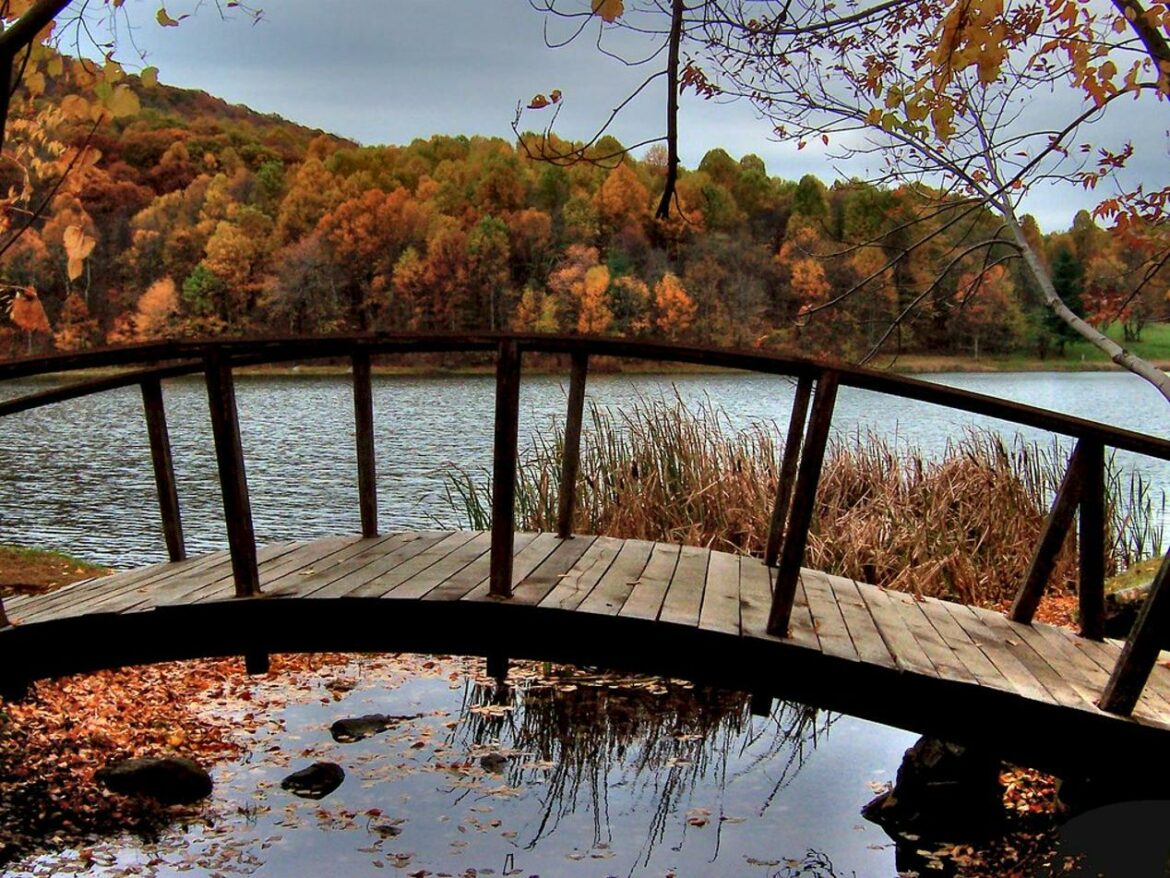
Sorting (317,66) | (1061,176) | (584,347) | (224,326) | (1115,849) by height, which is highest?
(317,66)

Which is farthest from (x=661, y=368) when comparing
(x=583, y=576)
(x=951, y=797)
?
(x=583, y=576)

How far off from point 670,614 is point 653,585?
435 millimetres

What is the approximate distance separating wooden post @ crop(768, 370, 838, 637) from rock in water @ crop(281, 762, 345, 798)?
271 centimetres

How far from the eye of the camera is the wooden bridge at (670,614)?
11.5 feet

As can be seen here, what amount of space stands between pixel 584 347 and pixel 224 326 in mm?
43285

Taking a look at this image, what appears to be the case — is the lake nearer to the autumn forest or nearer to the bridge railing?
the bridge railing

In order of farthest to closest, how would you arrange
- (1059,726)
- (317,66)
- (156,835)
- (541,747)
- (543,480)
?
(317,66)
(543,480)
(541,747)
(156,835)
(1059,726)

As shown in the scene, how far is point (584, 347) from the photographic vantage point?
13.6 feet

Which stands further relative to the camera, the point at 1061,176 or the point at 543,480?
the point at 543,480

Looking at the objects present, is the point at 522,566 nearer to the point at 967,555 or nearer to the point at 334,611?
→ the point at 334,611

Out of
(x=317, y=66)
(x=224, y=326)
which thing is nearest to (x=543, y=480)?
(x=224, y=326)

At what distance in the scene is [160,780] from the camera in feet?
16.7

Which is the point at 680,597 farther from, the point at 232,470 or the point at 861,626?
the point at 232,470

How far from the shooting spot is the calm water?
1309 cm
